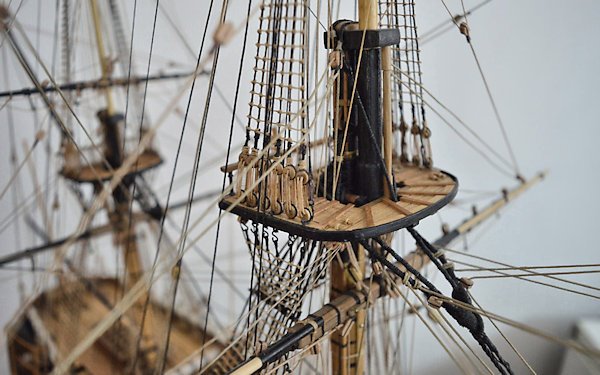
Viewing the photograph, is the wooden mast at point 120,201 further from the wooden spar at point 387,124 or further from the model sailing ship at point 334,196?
the wooden spar at point 387,124

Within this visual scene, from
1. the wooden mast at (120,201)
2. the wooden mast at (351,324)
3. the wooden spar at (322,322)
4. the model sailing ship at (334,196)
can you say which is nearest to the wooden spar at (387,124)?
the model sailing ship at (334,196)

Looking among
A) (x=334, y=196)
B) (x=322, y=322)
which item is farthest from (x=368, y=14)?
(x=322, y=322)

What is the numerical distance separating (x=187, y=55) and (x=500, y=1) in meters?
1.17

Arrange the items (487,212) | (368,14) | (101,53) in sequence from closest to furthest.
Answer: (368,14) → (487,212) → (101,53)

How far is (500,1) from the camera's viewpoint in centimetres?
201

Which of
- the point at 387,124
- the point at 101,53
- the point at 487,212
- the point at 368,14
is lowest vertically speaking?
the point at 487,212

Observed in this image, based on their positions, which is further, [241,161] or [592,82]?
[592,82]

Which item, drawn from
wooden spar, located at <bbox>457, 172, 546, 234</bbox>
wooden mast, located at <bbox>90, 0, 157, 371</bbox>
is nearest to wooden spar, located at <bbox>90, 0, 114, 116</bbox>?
wooden mast, located at <bbox>90, 0, 157, 371</bbox>

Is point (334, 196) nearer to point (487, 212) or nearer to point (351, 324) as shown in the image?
point (351, 324)

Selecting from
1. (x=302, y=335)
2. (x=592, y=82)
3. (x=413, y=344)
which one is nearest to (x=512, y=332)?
(x=413, y=344)

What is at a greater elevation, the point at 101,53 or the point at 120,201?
the point at 101,53

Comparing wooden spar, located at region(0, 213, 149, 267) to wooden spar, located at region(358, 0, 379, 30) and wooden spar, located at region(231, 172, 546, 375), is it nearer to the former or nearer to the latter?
wooden spar, located at region(231, 172, 546, 375)

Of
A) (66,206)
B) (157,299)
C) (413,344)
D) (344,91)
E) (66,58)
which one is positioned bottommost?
(413,344)

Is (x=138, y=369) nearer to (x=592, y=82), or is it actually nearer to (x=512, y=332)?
(x=512, y=332)
